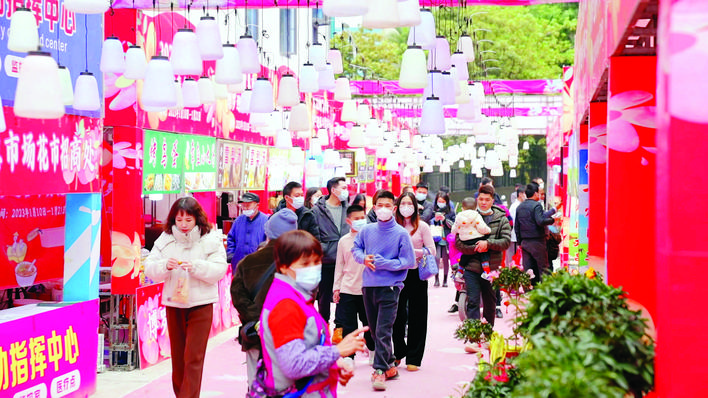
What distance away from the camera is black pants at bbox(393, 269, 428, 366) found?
9312 mm

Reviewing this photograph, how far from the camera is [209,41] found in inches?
256

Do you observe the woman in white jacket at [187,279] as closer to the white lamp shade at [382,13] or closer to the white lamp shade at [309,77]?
the white lamp shade at [309,77]

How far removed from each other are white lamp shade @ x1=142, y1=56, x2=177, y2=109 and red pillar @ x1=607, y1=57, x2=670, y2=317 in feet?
9.28

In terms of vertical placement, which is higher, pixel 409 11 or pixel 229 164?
pixel 409 11

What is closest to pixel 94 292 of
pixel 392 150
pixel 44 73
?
pixel 44 73

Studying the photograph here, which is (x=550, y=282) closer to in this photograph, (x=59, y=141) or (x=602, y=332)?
(x=602, y=332)

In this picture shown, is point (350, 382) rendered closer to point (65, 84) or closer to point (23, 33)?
point (65, 84)

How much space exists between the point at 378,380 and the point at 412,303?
106 cm

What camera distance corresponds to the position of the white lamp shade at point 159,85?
21.0ft

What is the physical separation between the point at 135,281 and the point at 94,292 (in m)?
1.22

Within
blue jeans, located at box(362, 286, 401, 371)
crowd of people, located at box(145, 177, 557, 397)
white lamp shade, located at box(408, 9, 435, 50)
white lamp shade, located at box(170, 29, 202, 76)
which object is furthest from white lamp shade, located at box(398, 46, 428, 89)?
blue jeans, located at box(362, 286, 401, 371)

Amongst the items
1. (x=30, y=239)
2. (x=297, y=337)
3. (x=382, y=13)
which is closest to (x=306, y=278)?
(x=297, y=337)

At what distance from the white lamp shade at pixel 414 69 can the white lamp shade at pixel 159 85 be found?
5.04ft

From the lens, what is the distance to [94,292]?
8.51 meters
